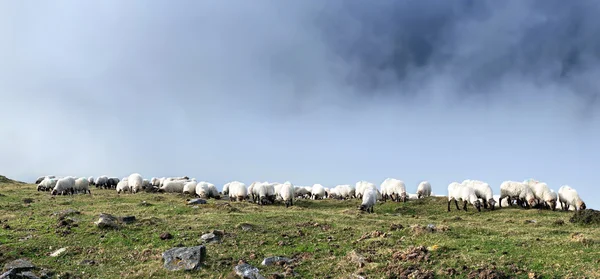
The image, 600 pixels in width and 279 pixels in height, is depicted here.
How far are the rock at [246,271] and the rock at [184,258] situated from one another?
1.78 meters

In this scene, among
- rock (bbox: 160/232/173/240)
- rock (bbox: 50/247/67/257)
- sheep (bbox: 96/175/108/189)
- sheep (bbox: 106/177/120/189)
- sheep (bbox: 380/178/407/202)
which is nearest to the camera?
rock (bbox: 50/247/67/257)

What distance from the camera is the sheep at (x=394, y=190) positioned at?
149ft

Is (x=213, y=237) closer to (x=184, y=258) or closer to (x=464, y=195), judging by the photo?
(x=184, y=258)

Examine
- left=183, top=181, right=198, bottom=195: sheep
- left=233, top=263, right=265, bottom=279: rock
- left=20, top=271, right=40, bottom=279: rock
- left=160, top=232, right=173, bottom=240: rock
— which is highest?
left=183, top=181, right=198, bottom=195: sheep

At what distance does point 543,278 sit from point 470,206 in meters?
26.9

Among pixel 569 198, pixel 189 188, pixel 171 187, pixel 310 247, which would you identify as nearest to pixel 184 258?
pixel 310 247

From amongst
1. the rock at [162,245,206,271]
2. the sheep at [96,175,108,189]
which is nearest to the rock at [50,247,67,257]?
the rock at [162,245,206,271]

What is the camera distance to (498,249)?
16.8m

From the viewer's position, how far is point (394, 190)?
46.2 meters

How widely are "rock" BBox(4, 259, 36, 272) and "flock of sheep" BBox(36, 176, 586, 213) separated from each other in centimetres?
2536

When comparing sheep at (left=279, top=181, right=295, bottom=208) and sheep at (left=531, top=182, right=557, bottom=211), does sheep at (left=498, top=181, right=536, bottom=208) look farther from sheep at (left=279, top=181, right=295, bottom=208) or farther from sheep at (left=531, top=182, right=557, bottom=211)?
sheep at (left=279, top=181, right=295, bottom=208)

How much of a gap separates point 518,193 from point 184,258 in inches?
1265

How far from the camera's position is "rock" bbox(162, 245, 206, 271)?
16.3m

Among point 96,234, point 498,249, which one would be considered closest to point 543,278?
point 498,249
